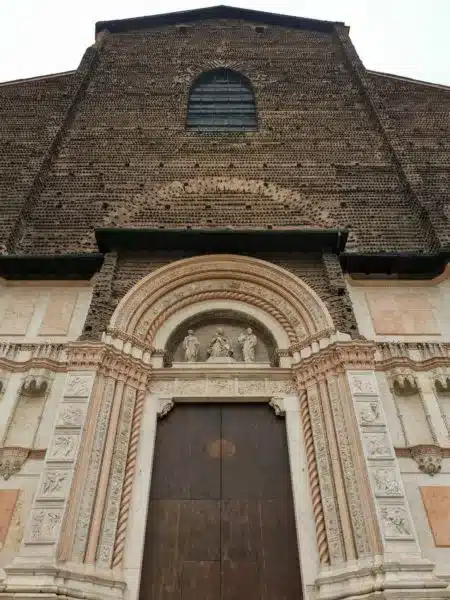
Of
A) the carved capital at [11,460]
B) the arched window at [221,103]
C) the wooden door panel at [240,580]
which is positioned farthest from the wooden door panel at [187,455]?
the arched window at [221,103]

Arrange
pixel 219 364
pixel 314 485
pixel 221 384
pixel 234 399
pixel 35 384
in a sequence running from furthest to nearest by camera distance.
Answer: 1. pixel 219 364
2. pixel 221 384
3. pixel 234 399
4. pixel 35 384
5. pixel 314 485

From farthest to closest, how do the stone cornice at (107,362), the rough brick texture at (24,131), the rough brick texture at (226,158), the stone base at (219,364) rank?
the rough brick texture at (24,131), the rough brick texture at (226,158), the stone base at (219,364), the stone cornice at (107,362)

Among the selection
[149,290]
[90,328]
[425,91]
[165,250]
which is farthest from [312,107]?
[90,328]

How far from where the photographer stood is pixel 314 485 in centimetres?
571

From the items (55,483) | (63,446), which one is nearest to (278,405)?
(63,446)

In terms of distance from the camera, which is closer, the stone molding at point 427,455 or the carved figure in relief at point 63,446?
the carved figure in relief at point 63,446

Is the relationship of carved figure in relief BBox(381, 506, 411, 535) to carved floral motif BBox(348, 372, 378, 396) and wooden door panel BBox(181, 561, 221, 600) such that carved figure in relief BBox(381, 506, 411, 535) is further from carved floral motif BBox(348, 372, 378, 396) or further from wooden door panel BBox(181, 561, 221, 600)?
wooden door panel BBox(181, 561, 221, 600)

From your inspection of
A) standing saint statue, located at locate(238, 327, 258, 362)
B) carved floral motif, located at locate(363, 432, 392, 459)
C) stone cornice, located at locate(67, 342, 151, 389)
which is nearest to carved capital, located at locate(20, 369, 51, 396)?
stone cornice, located at locate(67, 342, 151, 389)

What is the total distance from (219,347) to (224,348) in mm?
73

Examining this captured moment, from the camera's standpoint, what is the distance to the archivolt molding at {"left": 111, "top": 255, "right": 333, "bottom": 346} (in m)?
7.23

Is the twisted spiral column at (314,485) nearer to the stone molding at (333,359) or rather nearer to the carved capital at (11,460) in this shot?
the stone molding at (333,359)

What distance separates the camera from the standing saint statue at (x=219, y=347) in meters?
7.19

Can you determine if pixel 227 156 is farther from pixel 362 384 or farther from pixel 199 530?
pixel 199 530

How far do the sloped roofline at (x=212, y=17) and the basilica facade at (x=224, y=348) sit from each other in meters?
4.49
